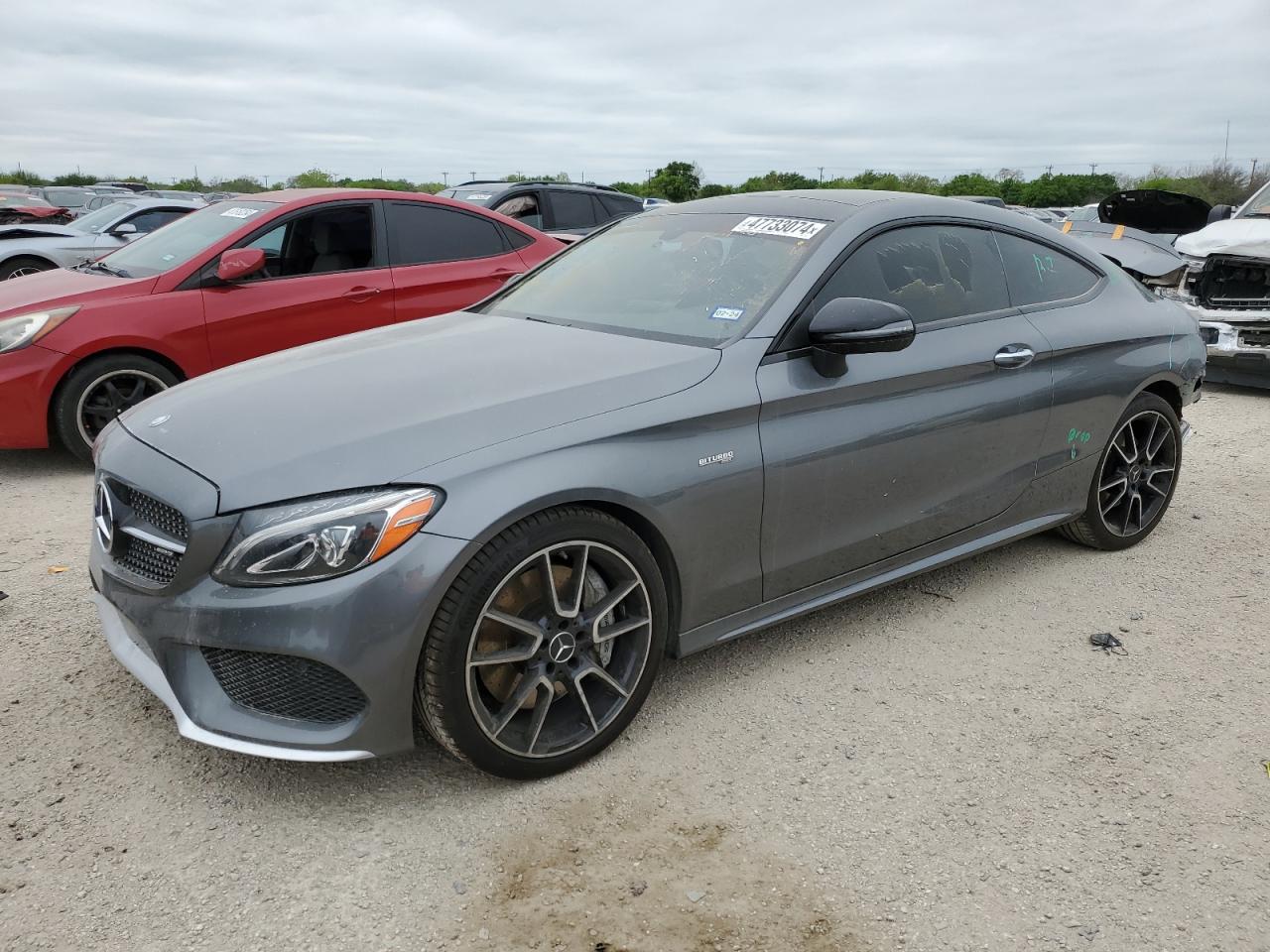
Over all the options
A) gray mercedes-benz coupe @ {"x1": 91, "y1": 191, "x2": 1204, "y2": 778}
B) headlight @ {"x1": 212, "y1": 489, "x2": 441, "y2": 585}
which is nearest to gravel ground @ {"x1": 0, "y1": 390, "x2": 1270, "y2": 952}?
gray mercedes-benz coupe @ {"x1": 91, "y1": 191, "x2": 1204, "y2": 778}

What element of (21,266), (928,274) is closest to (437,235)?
(928,274)

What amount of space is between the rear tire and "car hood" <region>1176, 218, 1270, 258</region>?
11283 mm

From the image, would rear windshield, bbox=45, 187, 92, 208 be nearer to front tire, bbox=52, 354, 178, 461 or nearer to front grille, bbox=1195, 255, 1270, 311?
front tire, bbox=52, 354, 178, 461

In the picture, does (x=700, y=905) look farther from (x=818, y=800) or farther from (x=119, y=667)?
(x=119, y=667)

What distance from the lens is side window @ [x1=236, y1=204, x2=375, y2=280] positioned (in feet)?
20.2

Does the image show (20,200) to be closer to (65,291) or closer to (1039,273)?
(65,291)

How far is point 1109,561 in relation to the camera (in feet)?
14.7

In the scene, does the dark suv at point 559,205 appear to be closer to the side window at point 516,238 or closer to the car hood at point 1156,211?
the side window at point 516,238

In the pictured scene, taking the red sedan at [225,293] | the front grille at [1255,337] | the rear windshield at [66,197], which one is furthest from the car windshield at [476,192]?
the rear windshield at [66,197]

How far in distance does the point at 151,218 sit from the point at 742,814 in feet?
39.4

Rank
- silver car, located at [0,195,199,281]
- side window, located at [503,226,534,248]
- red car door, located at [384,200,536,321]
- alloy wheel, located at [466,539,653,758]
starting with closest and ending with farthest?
alloy wheel, located at [466,539,653,758] < red car door, located at [384,200,536,321] < side window, located at [503,226,534,248] < silver car, located at [0,195,199,281]

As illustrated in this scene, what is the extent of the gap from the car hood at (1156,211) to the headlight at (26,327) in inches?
370

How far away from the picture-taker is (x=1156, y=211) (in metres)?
10.4

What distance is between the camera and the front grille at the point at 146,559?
2572mm
